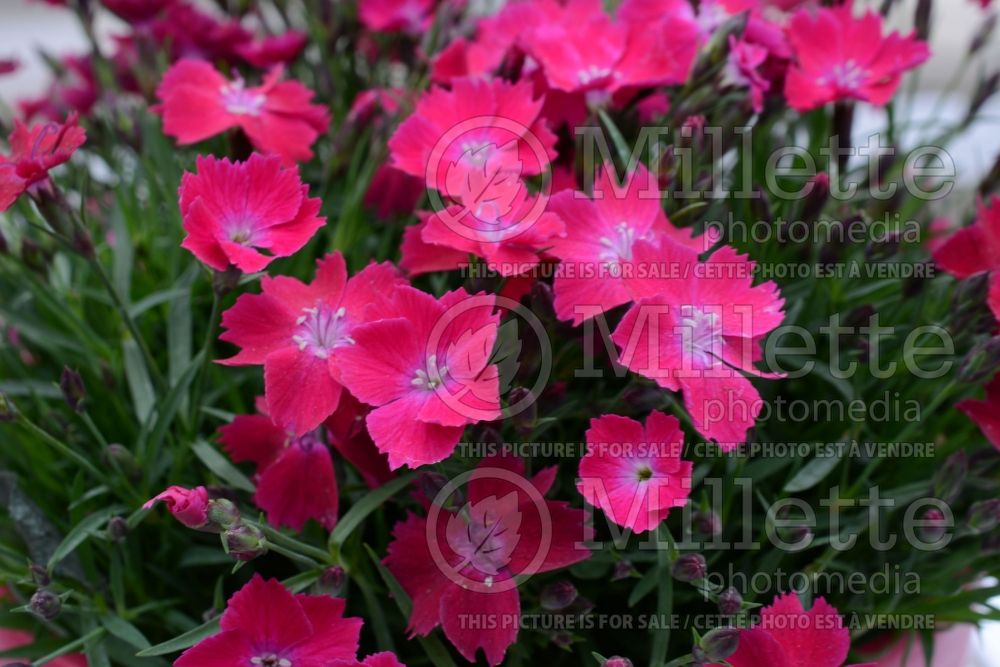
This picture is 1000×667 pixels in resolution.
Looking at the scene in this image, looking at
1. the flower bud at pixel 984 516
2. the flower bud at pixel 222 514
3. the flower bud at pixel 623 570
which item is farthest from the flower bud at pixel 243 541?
the flower bud at pixel 984 516

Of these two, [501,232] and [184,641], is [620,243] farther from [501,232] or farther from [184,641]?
[184,641]

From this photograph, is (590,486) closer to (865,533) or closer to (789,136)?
(865,533)

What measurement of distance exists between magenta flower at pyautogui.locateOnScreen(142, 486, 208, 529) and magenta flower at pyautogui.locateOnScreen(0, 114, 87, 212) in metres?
0.20

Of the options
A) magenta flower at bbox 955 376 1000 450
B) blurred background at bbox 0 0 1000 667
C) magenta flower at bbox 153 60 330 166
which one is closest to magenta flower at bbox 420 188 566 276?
magenta flower at bbox 153 60 330 166

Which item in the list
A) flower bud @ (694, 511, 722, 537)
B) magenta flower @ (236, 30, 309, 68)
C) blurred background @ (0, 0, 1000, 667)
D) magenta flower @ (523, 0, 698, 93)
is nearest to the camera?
flower bud @ (694, 511, 722, 537)

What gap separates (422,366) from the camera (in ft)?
1.68

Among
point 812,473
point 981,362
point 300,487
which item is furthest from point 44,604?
point 981,362

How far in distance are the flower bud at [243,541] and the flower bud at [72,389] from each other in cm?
18

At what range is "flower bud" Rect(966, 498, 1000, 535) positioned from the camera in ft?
1.91

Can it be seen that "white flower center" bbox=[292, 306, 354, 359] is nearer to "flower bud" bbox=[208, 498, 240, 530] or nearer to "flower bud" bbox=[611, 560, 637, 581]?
"flower bud" bbox=[208, 498, 240, 530]

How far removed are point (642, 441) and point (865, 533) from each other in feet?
0.82

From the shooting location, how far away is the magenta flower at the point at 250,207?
20.5 inches

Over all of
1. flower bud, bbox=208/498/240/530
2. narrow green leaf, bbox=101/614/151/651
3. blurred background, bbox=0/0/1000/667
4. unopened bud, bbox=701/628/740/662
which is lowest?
narrow green leaf, bbox=101/614/151/651

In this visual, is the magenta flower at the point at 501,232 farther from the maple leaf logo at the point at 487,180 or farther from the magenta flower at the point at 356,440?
the magenta flower at the point at 356,440
